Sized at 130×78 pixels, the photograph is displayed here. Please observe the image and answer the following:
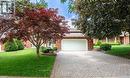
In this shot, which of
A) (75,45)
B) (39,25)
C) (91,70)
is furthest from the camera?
(75,45)

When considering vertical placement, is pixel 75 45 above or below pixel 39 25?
below

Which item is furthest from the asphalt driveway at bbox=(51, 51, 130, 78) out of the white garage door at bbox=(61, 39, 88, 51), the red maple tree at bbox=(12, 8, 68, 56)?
the white garage door at bbox=(61, 39, 88, 51)

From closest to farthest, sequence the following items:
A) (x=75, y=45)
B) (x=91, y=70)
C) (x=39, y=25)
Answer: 1. (x=91, y=70)
2. (x=39, y=25)
3. (x=75, y=45)

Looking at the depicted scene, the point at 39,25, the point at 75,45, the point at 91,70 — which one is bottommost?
the point at 91,70

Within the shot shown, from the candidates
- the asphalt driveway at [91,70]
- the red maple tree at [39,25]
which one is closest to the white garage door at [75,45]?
the red maple tree at [39,25]

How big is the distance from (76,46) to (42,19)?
108ft

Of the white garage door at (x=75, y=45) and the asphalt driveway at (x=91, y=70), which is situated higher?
the white garage door at (x=75, y=45)

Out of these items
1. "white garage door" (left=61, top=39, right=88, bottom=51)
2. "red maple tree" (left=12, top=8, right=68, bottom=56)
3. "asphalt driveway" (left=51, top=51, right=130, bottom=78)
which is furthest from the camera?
"white garage door" (left=61, top=39, right=88, bottom=51)

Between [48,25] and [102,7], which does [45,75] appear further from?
[102,7]

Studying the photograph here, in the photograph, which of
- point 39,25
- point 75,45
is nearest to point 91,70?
point 39,25

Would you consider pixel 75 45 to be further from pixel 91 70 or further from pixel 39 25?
pixel 91 70

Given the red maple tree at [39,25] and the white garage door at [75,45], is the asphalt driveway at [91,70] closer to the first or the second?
the red maple tree at [39,25]

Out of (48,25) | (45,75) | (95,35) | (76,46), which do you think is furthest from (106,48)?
(45,75)

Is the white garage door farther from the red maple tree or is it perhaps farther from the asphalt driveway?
the asphalt driveway
